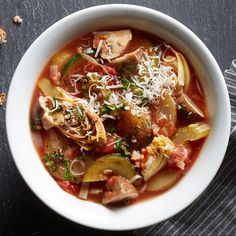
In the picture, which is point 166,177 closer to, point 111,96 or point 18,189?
point 111,96

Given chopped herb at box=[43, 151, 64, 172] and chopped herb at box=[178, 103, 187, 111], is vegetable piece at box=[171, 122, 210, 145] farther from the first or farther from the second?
chopped herb at box=[43, 151, 64, 172]

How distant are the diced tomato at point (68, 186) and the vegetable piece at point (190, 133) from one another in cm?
58

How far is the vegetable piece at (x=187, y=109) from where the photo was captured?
301cm

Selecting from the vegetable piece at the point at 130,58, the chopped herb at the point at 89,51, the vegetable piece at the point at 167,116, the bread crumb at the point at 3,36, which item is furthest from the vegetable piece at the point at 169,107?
the bread crumb at the point at 3,36

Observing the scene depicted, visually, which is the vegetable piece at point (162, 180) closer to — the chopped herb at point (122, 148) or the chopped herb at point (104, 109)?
the chopped herb at point (122, 148)

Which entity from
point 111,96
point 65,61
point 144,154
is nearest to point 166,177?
point 144,154

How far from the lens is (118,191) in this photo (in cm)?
289

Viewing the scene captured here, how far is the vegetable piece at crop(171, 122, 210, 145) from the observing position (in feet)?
9.87

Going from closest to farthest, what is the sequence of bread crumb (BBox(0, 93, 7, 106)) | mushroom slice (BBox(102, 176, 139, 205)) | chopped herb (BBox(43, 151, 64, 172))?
mushroom slice (BBox(102, 176, 139, 205)), chopped herb (BBox(43, 151, 64, 172)), bread crumb (BBox(0, 93, 7, 106))

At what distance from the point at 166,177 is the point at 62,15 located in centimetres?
116

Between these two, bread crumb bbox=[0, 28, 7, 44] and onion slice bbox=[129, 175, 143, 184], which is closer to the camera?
onion slice bbox=[129, 175, 143, 184]

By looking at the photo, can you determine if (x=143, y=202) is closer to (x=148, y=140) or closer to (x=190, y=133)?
(x=148, y=140)

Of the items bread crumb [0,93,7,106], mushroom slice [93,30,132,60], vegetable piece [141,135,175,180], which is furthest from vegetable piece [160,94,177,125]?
bread crumb [0,93,7,106]

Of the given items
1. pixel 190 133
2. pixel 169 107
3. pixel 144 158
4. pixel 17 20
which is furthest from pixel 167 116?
pixel 17 20
